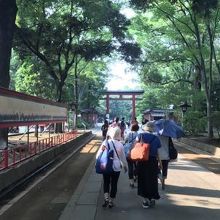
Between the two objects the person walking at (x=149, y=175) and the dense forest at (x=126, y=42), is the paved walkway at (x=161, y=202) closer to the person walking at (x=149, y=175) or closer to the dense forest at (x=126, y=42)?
the person walking at (x=149, y=175)

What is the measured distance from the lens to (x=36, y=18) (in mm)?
38594

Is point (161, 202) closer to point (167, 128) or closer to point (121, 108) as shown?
point (167, 128)

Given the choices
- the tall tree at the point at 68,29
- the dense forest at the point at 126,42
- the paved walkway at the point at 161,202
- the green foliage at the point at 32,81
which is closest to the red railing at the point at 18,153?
the paved walkway at the point at 161,202

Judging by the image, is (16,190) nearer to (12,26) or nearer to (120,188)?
(120,188)

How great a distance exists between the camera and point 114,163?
1036 cm

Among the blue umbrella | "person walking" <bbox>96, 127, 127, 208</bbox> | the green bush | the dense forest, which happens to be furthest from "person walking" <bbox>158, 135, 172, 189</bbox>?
the green bush

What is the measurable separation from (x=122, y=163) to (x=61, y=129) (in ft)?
118

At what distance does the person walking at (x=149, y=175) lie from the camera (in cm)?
1056

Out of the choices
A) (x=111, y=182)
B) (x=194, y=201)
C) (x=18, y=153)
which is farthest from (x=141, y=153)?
(x=18, y=153)

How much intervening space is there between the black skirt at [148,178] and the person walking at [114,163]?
0.34 metres

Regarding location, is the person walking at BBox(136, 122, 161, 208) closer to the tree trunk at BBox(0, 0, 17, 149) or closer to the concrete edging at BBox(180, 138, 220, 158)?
the tree trunk at BBox(0, 0, 17, 149)

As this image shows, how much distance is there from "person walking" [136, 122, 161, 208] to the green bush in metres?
29.0

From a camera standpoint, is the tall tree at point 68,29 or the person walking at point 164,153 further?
the tall tree at point 68,29

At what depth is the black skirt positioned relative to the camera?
10547 millimetres
